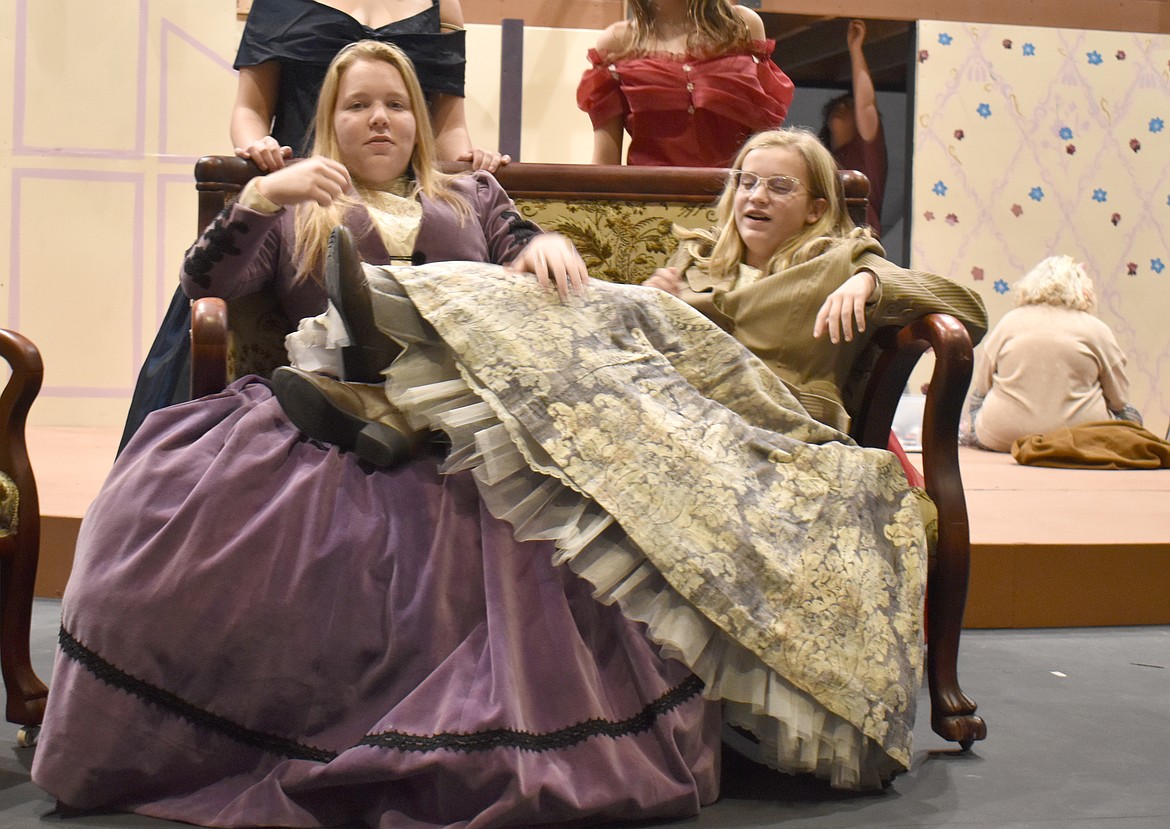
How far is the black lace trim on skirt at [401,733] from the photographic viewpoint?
1430 mm

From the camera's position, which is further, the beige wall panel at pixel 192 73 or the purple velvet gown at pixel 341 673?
the beige wall panel at pixel 192 73

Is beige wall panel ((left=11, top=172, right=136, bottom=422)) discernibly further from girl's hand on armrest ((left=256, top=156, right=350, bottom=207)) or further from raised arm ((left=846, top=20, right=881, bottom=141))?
girl's hand on armrest ((left=256, top=156, right=350, bottom=207))

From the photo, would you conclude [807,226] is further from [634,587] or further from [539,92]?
[539,92]

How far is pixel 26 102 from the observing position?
16.8 feet

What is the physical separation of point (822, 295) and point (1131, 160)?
4736 millimetres

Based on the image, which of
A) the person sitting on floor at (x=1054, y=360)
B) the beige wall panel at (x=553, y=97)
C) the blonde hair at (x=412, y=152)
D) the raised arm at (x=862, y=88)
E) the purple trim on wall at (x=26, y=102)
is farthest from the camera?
the raised arm at (x=862, y=88)

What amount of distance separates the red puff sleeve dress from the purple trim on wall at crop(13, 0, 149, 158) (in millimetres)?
2965

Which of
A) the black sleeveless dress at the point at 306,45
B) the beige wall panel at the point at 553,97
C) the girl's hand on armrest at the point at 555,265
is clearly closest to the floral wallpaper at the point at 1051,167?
the beige wall panel at the point at 553,97

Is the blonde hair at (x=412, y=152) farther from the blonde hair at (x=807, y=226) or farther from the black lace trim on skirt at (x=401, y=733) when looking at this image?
the black lace trim on skirt at (x=401, y=733)

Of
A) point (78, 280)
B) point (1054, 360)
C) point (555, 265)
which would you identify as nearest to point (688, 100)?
point (555, 265)

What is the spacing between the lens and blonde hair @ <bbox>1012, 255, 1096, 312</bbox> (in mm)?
4902

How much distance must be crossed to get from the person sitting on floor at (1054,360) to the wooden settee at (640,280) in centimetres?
274

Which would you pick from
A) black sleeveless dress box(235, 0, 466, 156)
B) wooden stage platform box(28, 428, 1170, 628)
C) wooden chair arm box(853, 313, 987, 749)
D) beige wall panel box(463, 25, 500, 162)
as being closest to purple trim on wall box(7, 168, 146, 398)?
beige wall panel box(463, 25, 500, 162)

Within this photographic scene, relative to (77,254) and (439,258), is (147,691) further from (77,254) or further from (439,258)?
(77,254)
